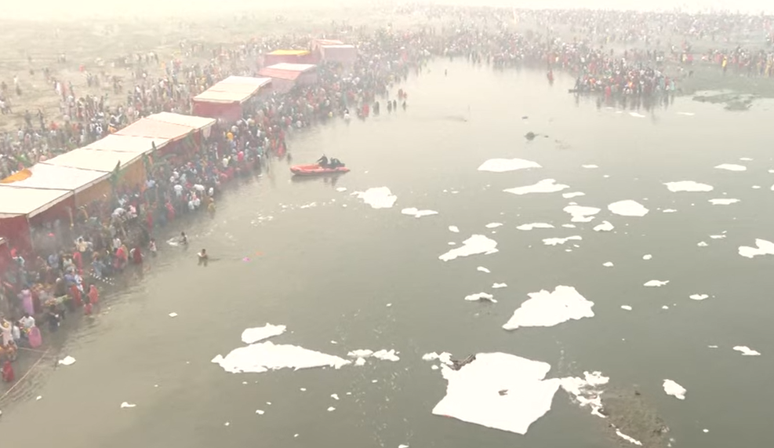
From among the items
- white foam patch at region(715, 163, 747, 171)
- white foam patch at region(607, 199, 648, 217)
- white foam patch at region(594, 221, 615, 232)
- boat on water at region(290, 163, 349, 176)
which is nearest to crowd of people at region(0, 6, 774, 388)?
boat on water at region(290, 163, 349, 176)

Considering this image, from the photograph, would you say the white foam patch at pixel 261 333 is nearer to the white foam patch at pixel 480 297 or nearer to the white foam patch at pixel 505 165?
the white foam patch at pixel 480 297

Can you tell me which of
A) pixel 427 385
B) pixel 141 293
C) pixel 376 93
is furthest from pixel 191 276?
pixel 376 93

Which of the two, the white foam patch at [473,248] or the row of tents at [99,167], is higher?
the row of tents at [99,167]

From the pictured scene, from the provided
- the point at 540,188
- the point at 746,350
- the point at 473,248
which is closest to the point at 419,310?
the point at 473,248

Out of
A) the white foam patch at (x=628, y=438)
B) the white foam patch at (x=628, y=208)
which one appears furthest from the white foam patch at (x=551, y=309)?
the white foam patch at (x=628, y=208)

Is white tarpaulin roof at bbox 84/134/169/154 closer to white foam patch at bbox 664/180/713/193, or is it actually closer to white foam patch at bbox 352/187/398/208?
white foam patch at bbox 352/187/398/208

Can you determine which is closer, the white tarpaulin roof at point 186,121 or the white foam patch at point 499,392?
the white foam patch at point 499,392
